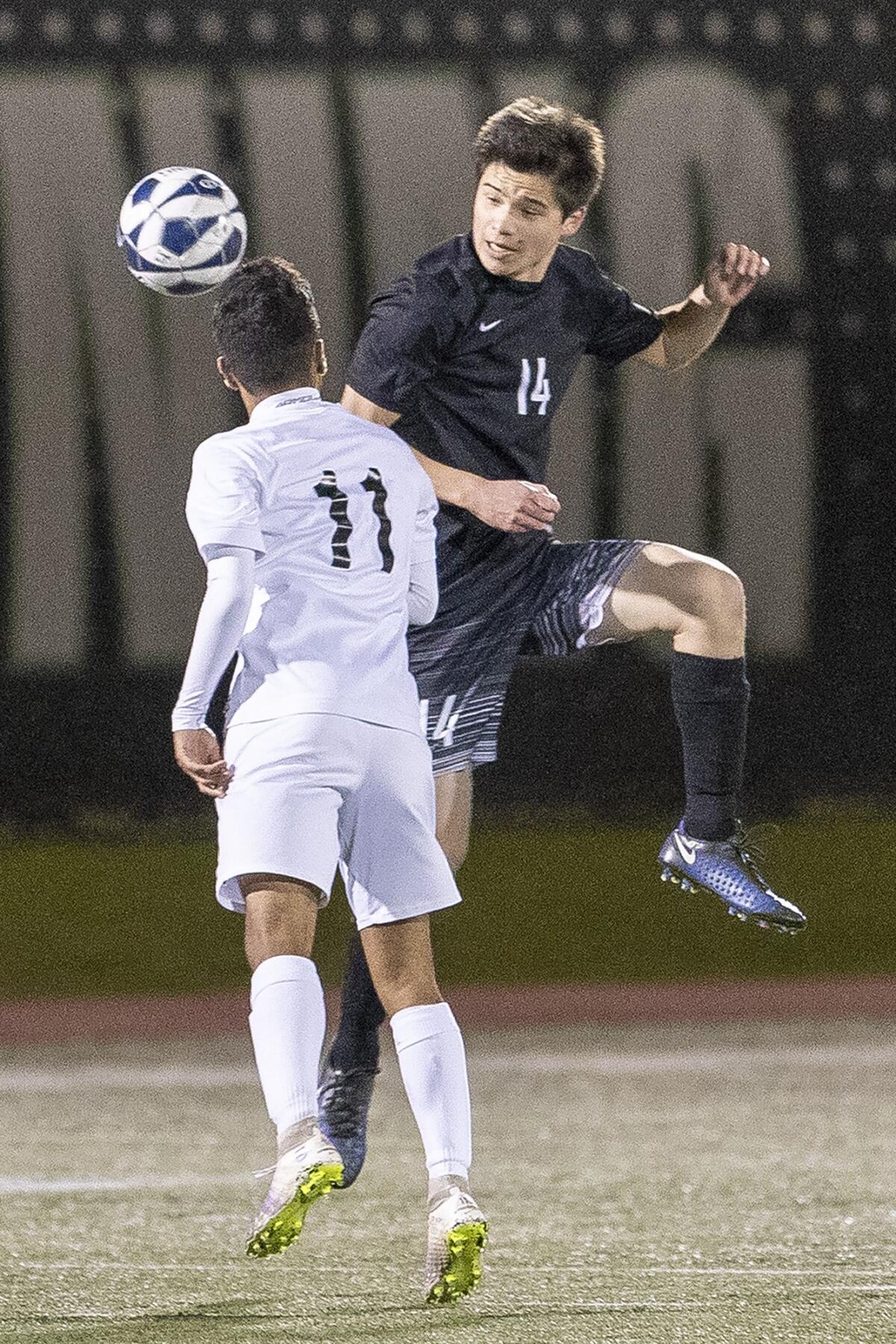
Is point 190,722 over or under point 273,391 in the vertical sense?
under

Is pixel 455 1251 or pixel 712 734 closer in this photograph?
pixel 455 1251

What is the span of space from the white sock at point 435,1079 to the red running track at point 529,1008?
4522mm

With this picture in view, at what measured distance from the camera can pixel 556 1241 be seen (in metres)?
4.45

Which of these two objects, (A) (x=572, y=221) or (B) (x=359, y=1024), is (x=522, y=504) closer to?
(A) (x=572, y=221)

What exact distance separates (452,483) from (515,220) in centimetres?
48

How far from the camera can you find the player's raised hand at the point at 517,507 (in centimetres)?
382

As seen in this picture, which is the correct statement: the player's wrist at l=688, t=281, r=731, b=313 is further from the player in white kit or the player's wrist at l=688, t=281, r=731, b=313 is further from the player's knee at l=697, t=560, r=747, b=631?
the player in white kit

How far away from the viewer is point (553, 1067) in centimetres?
720

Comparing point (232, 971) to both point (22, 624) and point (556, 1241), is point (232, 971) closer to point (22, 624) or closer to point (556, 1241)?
point (22, 624)

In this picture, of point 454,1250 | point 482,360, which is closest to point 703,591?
point 482,360

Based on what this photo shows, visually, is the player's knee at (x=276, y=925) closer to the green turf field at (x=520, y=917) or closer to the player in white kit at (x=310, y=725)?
the player in white kit at (x=310, y=725)

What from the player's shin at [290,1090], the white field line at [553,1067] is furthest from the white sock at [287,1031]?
the white field line at [553,1067]

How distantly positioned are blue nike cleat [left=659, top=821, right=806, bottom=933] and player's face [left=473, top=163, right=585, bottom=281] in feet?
3.56

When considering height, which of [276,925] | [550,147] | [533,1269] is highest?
[550,147]
